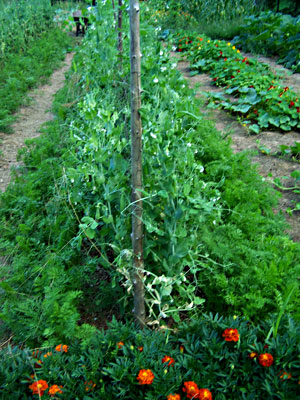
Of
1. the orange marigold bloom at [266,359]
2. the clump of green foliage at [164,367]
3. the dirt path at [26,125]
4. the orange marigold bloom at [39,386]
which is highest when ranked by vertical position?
the orange marigold bloom at [266,359]

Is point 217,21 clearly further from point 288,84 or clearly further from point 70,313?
point 70,313

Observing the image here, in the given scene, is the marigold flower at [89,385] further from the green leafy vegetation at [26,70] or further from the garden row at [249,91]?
the green leafy vegetation at [26,70]

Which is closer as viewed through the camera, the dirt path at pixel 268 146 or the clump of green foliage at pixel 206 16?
the dirt path at pixel 268 146

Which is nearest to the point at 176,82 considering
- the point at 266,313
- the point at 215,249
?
the point at 215,249

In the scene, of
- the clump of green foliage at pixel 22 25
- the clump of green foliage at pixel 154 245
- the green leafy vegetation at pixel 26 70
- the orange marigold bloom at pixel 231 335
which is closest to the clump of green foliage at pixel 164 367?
the orange marigold bloom at pixel 231 335

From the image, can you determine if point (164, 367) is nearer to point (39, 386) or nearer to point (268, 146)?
point (39, 386)

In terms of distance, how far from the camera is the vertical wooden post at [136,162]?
1.69 metres

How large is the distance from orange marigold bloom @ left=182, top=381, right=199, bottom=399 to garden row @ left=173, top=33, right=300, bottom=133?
3.57 meters

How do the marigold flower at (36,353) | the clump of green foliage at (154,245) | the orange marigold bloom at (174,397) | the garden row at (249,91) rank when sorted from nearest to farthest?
the orange marigold bloom at (174,397)
the marigold flower at (36,353)
the clump of green foliage at (154,245)
the garden row at (249,91)

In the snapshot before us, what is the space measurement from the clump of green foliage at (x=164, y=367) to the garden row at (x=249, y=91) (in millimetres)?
3319

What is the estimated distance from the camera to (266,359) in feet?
5.30

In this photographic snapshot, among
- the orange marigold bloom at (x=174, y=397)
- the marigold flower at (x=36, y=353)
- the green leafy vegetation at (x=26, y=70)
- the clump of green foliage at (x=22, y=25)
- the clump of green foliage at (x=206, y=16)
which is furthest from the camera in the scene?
the clump of green foliage at (x=206, y=16)

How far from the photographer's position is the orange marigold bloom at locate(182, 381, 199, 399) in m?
1.55

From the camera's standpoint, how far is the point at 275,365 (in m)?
1.64
